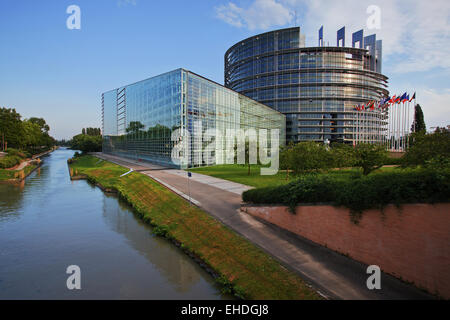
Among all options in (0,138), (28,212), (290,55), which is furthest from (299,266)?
(290,55)

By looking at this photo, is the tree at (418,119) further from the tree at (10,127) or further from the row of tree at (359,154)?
the tree at (10,127)

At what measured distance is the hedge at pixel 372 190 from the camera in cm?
748

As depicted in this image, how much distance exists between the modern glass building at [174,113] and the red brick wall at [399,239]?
30.6m

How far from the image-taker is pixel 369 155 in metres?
22.0

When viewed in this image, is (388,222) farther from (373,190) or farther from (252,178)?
(252,178)

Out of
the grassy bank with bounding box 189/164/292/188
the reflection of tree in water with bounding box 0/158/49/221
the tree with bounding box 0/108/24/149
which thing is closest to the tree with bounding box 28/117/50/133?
the tree with bounding box 0/108/24/149

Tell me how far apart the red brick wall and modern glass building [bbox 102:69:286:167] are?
Answer: 1205 inches

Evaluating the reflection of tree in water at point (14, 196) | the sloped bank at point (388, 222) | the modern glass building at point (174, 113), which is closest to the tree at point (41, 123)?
the modern glass building at point (174, 113)

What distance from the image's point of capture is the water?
9.66 m

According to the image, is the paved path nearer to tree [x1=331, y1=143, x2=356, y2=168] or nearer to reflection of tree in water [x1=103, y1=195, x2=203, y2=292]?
reflection of tree in water [x1=103, y1=195, x2=203, y2=292]

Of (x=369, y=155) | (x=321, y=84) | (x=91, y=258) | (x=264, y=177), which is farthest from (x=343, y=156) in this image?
(x=321, y=84)

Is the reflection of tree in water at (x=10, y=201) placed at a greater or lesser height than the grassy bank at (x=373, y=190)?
lesser

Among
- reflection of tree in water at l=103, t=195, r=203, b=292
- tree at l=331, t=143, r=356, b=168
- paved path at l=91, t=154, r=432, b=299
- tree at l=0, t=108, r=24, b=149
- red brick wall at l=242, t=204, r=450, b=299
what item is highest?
tree at l=0, t=108, r=24, b=149
